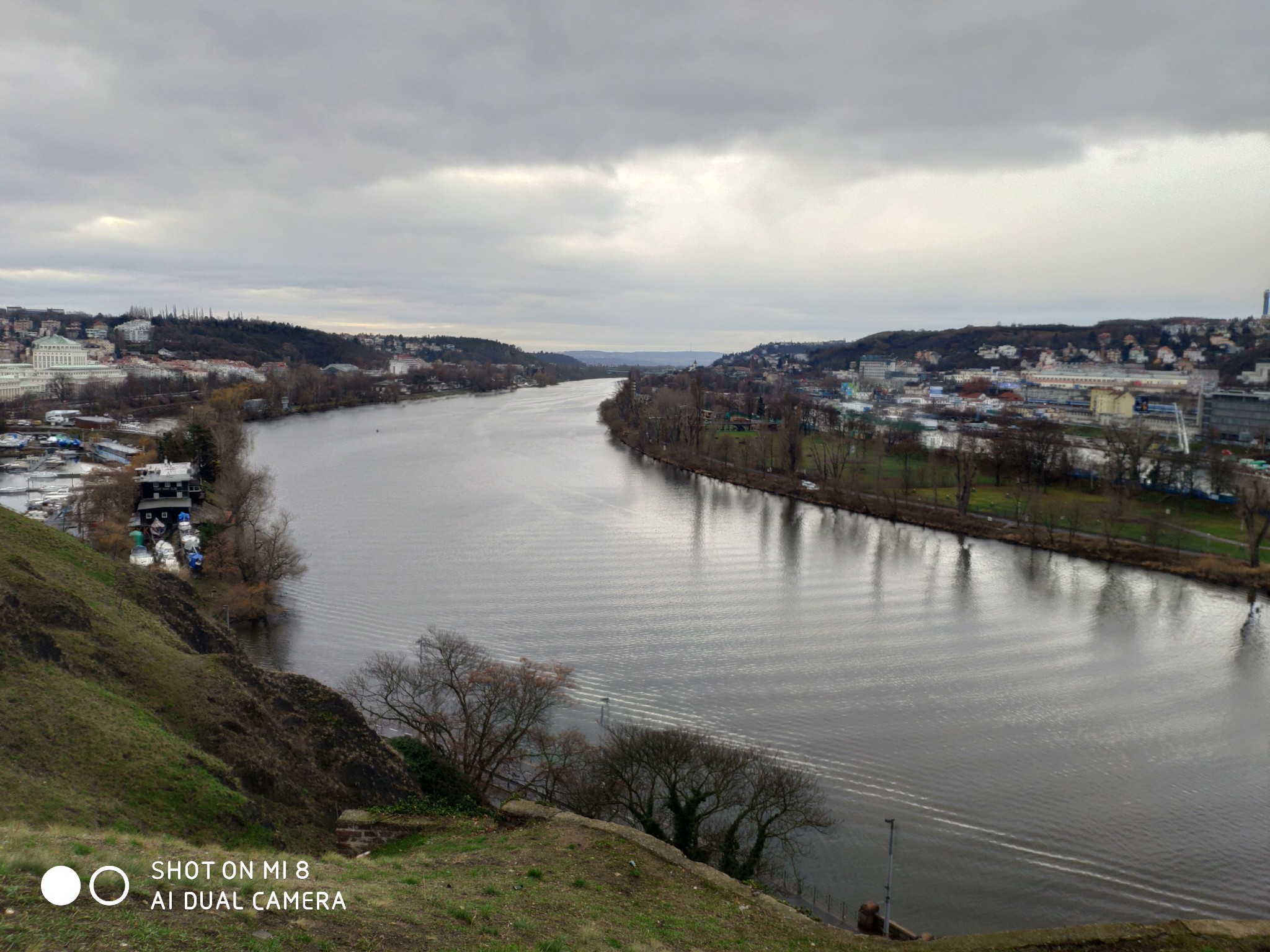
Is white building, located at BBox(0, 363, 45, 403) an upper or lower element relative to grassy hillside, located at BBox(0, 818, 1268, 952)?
upper

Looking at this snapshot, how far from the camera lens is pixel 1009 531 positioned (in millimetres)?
16938

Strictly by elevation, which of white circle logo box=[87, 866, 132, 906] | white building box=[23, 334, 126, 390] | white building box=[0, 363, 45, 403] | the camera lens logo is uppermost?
white building box=[23, 334, 126, 390]

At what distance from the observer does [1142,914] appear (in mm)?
5168

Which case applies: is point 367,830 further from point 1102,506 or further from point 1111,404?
point 1111,404

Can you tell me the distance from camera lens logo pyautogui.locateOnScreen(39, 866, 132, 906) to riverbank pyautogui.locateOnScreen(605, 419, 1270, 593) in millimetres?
16635

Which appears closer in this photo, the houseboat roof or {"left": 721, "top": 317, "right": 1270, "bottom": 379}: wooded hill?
the houseboat roof

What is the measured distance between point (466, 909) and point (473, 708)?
3.38 meters

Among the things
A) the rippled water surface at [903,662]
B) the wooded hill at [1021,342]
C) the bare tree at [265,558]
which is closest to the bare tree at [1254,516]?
the rippled water surface at [903,662]

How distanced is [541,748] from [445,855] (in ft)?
7.29

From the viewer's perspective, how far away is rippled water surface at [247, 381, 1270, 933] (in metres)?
5.73

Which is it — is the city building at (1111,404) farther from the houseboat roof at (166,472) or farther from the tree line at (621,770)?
the houseboat roof at (166,472)

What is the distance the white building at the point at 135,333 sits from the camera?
71250 millimetres

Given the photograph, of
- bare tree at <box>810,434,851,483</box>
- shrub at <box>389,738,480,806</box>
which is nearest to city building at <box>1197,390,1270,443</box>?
bare tree at <box>810,434,851,483</box>

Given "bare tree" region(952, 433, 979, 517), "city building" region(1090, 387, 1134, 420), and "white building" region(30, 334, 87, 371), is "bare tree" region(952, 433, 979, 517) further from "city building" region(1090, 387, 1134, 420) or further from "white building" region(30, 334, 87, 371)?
"white building" region(30, 334, 87, 371)
